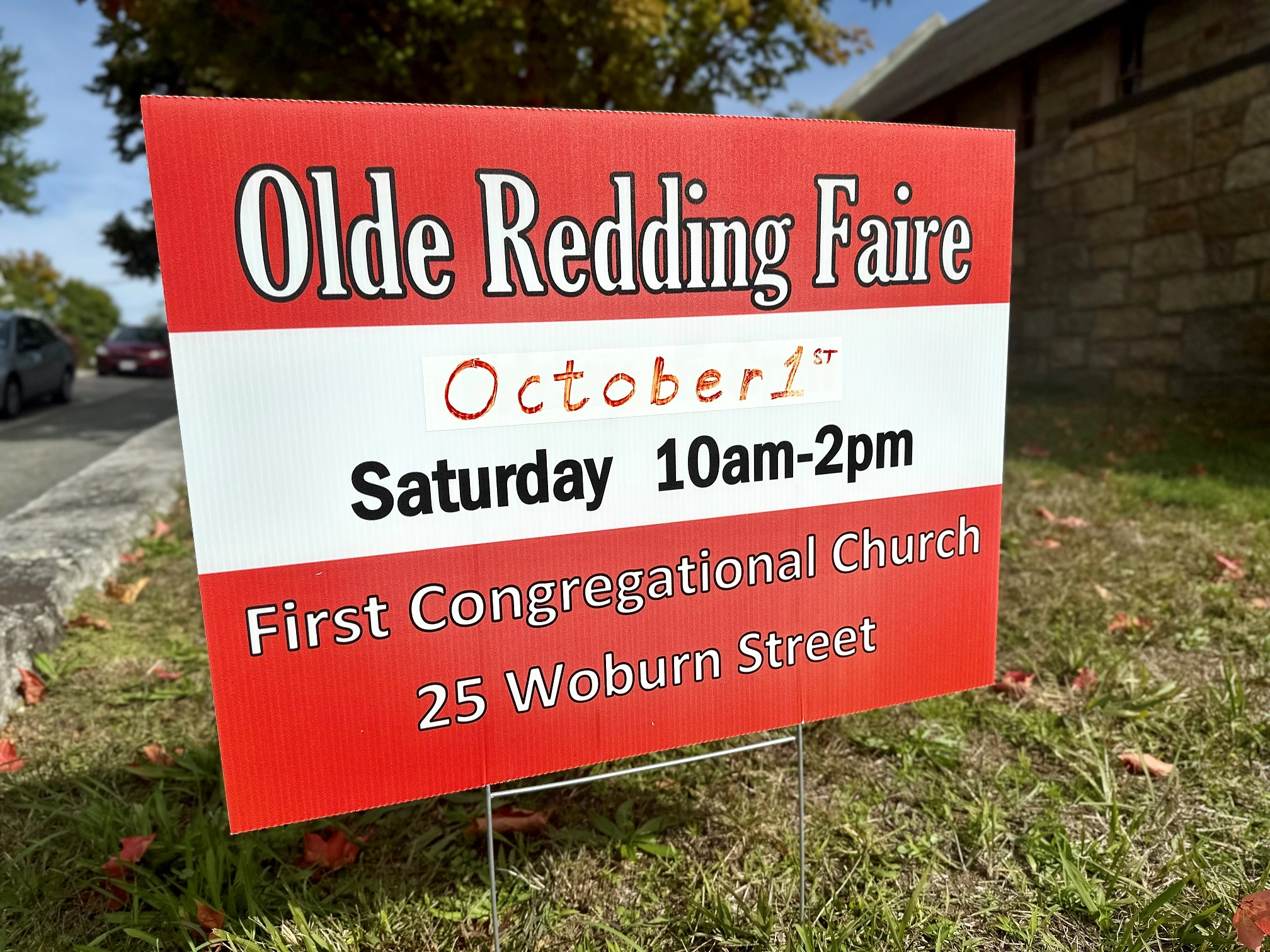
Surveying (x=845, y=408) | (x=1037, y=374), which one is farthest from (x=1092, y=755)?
(x=1037, y=374)

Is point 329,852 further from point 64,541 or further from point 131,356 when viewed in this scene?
point 131,356

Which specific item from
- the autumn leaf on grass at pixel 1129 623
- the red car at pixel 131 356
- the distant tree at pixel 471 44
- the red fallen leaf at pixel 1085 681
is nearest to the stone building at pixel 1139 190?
the distant tree at pixel 471 44

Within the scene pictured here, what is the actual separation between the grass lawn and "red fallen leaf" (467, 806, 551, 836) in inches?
1.1

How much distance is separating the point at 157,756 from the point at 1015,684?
248 cm

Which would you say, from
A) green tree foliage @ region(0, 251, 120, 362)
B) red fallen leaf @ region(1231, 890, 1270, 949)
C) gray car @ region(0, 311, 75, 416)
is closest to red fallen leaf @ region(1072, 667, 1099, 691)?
red fallen leaf @ region(1231, 890, 1270, 949)

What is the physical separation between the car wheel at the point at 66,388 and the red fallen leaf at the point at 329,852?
1351 cm

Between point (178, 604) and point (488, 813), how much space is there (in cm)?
241

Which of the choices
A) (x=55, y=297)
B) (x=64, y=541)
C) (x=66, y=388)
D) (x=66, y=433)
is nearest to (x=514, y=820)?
(x=64, y=541)

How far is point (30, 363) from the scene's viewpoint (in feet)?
37.0

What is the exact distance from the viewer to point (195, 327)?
1212mm

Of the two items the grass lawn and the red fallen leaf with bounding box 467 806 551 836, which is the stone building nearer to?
the grass lawn

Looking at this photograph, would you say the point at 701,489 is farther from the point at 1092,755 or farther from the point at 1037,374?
the point at 1037,374

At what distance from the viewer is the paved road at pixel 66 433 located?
20.8 feet

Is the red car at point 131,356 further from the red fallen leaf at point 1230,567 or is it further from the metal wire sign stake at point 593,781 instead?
the red fallen leaf at point 1230,567
